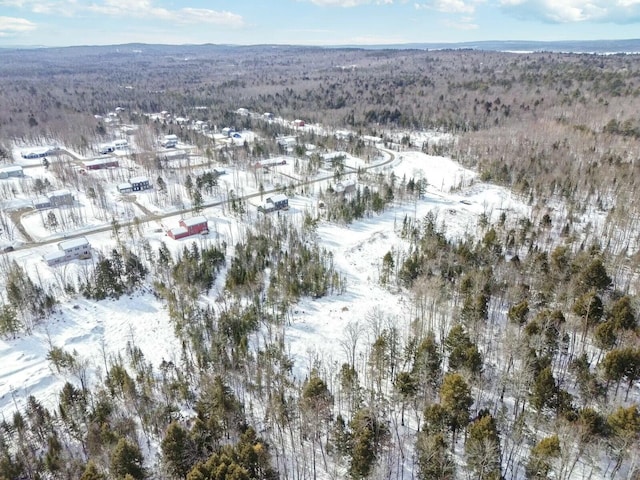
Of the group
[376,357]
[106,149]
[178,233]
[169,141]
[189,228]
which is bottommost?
[178,233]

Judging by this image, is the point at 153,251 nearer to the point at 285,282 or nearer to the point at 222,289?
the point at 222,289

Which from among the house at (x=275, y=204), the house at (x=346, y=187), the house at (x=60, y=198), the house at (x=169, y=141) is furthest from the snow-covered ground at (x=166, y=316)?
the house at (x=169, y=141)

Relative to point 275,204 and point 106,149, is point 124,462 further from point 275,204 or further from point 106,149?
point 106,149

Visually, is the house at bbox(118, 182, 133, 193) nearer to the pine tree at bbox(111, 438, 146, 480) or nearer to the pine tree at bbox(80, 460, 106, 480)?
the pine tree at bbox(111, 438, 146, 480)

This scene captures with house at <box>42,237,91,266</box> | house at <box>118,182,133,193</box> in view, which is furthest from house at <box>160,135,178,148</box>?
house at <box>42,237,91,266</box>

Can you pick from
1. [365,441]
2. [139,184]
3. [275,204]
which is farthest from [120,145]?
[365,441]

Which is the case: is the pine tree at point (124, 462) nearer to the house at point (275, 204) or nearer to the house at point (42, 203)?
the house at point (275, 204)
